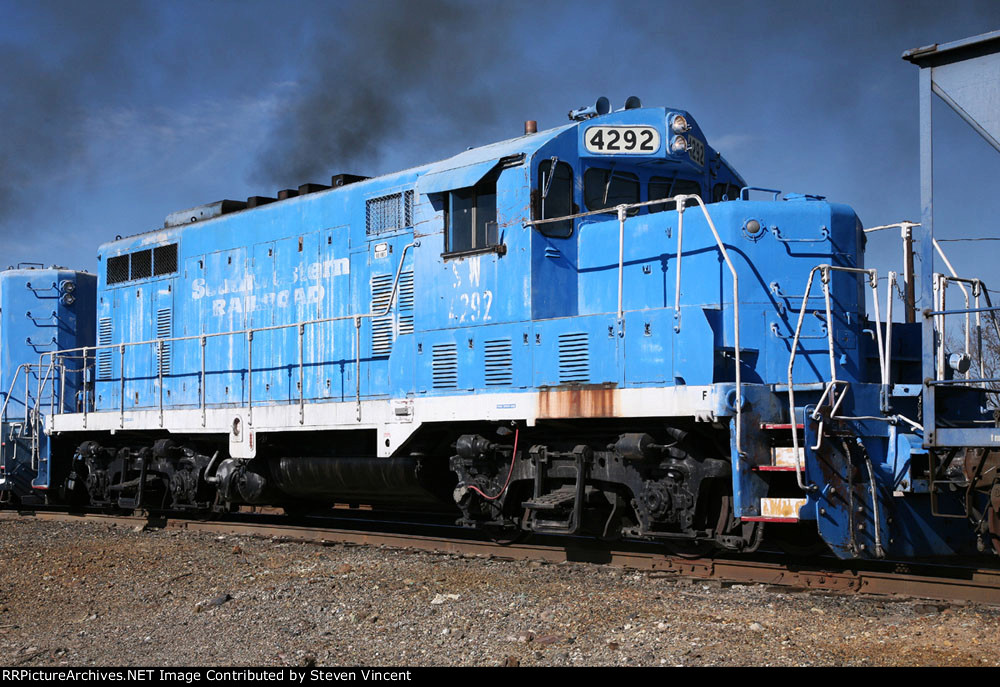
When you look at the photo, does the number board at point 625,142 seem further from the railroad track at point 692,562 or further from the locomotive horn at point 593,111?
the railroad track at point 692,562

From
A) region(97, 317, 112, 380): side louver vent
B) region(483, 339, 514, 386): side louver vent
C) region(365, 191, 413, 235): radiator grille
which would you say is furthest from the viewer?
region(97, 317, 112, 380): side louver vent

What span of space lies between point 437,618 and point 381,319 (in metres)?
4.68

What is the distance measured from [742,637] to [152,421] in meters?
9.01

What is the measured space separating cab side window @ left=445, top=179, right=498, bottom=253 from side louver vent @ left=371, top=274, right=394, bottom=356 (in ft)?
4.54

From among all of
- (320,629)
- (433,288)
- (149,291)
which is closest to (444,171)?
(433,288)

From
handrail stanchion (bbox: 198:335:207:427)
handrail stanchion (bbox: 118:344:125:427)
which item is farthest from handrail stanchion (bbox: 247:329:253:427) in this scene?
handrail stanchion (bbox: 118:344:125:427)

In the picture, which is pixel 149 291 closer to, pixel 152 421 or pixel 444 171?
pixel 152 421

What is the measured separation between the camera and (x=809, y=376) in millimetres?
8336

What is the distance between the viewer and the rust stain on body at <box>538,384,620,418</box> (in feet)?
27.5

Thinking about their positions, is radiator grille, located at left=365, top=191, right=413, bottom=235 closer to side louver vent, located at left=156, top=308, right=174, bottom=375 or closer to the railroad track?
the railroad track

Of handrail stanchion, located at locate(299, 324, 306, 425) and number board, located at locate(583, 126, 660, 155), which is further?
handrail stanchion, located at locate(299, 324, 306, 425)

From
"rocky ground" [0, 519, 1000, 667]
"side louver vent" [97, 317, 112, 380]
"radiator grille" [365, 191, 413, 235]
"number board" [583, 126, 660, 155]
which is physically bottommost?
"rocky ground" [0, 519, 1000, 667]

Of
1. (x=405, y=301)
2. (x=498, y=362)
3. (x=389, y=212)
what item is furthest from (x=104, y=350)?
(x=498, y=362)

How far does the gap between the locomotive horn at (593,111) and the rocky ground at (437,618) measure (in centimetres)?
407
